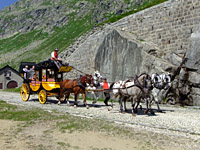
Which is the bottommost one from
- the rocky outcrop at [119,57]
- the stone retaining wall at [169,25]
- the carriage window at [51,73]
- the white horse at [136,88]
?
the white horse at [136,88]

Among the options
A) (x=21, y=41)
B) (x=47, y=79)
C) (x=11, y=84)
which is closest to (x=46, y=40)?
(x=21, y=41)

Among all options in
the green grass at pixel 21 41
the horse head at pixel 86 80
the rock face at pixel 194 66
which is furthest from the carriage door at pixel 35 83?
the green grass at pixel 21 41

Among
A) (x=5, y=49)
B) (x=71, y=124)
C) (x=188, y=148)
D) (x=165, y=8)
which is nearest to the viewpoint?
(x=188, y=148)

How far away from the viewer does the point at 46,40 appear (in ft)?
372

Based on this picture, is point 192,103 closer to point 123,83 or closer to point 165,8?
point 123,83

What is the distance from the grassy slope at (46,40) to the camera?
91575 millimetres

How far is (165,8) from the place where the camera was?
20594 mm

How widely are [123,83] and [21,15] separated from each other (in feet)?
559

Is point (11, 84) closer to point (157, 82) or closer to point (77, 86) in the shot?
point (77, 86)

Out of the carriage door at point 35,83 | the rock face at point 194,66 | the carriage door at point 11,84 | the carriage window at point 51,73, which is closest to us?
the rock face at point 194,66

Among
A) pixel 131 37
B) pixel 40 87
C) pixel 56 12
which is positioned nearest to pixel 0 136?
pixel 40 87

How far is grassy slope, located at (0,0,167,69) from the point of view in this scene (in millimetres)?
91575

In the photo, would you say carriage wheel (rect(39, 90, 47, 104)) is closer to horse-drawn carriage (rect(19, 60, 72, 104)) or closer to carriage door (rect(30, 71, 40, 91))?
horse-drawn carriage (rect(19, 60, 72, 104))

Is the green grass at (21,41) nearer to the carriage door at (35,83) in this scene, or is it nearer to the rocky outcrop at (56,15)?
the rocky outcrop at (56,15)
